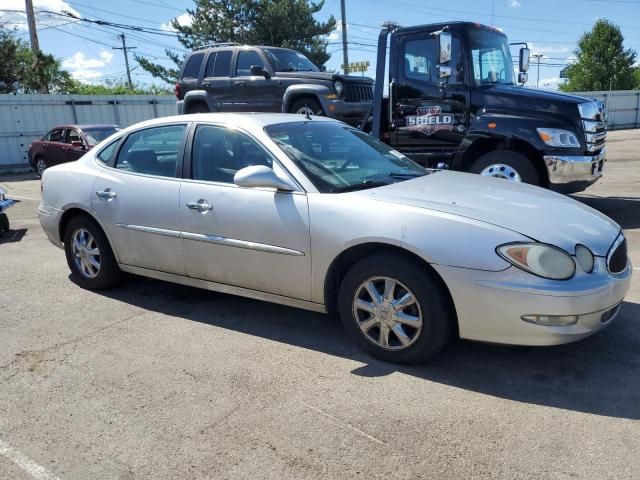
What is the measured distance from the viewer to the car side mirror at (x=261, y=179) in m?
3.75

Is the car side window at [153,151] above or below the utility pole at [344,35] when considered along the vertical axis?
below

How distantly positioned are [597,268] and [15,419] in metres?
3.37

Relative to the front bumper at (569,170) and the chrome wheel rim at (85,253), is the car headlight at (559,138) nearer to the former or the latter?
the front bumper at (569,170)

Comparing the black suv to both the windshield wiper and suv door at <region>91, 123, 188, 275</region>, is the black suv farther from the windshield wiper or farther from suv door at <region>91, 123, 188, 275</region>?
the windshield wiper

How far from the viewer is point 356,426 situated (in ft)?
9.56

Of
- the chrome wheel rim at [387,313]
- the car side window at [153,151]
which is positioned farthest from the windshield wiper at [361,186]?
the car side window at [153,151]

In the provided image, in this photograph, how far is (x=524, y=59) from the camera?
8.83 m

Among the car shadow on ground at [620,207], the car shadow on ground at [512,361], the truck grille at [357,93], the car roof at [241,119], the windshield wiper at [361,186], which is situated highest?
the truck grille at [357,93]

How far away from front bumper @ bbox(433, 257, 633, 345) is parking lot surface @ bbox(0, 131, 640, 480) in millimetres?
325

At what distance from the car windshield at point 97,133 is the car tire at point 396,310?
13.5m

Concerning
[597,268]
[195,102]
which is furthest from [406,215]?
[195,102]

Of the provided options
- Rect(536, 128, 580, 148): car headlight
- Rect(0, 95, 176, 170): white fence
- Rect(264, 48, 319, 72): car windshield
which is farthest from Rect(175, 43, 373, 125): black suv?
Rect(0, 95, 176, 170): white fence

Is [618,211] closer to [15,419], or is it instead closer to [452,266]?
[452,266]

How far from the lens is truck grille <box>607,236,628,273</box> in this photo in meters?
3.36
